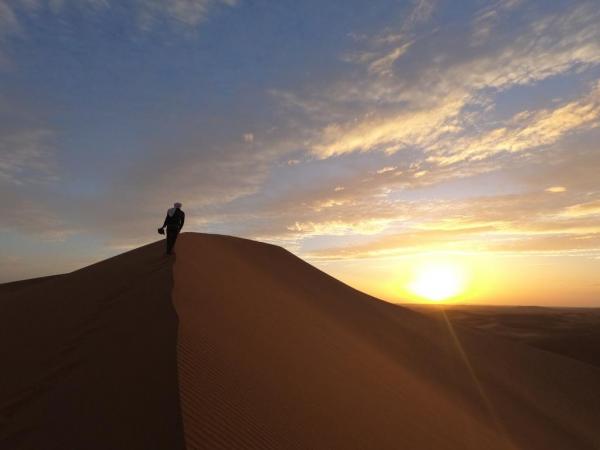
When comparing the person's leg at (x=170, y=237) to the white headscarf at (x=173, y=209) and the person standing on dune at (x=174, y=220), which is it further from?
the white headscarf at (x=173, y=209)

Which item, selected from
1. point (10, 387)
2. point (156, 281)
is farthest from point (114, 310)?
point (10, 387)

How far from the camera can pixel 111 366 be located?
4137mm

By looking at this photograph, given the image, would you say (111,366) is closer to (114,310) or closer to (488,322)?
(114,310)

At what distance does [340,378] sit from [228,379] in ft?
8.40

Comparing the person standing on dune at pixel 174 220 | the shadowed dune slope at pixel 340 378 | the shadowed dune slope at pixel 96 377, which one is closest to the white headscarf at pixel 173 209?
the person standing on dune at pixel 174 220

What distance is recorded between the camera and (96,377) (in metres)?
4.00

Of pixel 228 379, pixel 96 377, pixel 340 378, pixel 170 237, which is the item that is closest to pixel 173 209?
pixel 170 237

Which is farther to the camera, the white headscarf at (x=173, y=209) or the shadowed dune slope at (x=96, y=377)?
the white headscarf at (x=173, y=209)

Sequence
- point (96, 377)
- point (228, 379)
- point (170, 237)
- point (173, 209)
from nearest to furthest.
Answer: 1. point (96, 377)
2. point (228, 379)
3. point (173, 209)
4. point (170, 237)

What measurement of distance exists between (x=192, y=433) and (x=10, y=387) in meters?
2.83

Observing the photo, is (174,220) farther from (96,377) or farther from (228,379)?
(228,379)

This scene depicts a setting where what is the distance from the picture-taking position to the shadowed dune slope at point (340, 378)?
3943mm

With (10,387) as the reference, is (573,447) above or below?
below

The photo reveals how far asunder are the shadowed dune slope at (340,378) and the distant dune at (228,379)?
0.10 feet
